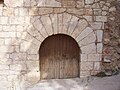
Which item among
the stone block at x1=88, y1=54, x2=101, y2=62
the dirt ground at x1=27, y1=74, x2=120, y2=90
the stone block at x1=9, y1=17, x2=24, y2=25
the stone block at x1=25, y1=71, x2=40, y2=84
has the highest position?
the stone block at x1=9, y1=17, x2=24, y2=25

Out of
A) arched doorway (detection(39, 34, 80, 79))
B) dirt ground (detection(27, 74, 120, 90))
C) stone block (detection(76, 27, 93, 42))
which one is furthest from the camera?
arched doorway (detection(39, 34, 80, 79))

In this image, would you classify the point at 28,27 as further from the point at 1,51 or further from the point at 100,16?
the point at 100,16

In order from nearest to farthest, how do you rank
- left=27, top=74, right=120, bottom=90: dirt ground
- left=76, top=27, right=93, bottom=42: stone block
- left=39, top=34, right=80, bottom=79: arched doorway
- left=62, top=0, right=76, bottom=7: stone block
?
1. left=27, top=74, right=120, bottom=90: dirt ground
2. left=62, top=0, right=76, bottom=7: stone block
3. left=76, top=27, right=93, bottom=42: stone block
4. left=39, top=34, right=80, bottom=79: arched doorway

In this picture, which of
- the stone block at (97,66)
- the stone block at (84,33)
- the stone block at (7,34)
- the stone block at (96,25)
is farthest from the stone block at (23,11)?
the stone block at (97,66)

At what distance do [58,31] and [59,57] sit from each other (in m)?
0.76

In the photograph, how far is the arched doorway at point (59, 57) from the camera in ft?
20.9

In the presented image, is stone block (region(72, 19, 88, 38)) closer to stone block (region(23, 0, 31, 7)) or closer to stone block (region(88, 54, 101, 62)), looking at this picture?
stone block (region(88, 54, 101, 62))

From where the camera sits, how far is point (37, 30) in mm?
6105

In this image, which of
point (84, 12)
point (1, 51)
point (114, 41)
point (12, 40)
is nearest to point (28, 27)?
point (12, 40)

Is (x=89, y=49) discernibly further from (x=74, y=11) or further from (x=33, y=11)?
(x=33, y=11)

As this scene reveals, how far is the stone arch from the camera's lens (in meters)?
6.09

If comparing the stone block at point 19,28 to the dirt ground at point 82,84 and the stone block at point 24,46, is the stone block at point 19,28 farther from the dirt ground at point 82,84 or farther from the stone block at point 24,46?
the dirt ground at point 82,84

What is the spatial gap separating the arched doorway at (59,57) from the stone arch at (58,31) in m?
0.24

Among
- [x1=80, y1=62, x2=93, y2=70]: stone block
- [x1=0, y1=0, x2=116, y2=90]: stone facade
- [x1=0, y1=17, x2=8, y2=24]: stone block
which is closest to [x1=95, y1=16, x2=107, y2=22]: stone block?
[x1=0, y1=0, x2=116, y2=90]: stone facade
